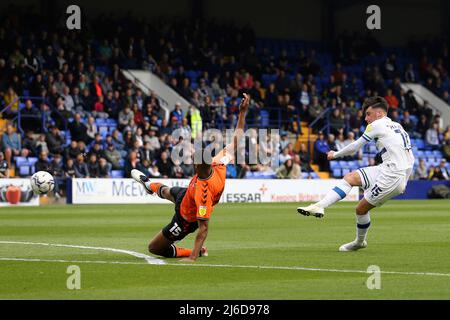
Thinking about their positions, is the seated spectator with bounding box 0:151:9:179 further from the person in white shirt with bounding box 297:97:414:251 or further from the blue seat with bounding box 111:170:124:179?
the person in white shirt with bounding box 297:97:414:251

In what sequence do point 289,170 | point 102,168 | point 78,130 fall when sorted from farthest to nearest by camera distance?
point 289,170 < point 78,130 < point 102,168

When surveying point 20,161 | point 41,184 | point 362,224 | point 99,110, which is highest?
point 99,110

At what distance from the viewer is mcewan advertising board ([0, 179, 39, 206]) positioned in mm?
31750

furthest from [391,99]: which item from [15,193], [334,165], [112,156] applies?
[15,193]

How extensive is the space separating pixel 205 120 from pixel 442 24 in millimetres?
21889

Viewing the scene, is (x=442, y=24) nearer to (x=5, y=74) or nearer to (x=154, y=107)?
(x=154, y=107)

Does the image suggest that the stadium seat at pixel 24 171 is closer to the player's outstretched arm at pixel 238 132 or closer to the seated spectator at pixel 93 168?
the seated spectator at pixel 93 168

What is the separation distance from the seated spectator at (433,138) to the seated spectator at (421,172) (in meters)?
3.25

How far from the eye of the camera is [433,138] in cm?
4541

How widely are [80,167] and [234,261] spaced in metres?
21.6

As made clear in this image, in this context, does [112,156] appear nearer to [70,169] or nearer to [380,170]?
[70,169]

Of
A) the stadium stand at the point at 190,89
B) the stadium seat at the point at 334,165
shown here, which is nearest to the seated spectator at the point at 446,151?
the stadium stand at the point at 190,89

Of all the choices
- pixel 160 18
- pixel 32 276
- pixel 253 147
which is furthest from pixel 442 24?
pixel 32 276
